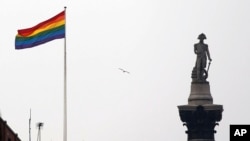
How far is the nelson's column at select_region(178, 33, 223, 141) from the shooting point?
136 meters

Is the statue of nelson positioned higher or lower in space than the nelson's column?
higher

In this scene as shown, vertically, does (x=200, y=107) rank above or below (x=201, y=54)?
below

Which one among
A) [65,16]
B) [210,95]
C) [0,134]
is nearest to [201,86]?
[210,95]

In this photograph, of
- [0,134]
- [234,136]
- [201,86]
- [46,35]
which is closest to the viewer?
[234,136]

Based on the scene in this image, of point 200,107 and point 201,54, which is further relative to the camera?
point 201,54

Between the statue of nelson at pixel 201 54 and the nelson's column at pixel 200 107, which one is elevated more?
the statue of nelson at pixel 201 54

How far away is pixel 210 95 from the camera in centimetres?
13638

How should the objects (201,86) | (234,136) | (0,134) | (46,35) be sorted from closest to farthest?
(234,136)
(46,35)
(0,134)
(201,86)

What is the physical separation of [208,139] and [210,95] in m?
7.21

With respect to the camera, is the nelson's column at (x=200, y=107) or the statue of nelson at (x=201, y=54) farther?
the statue of nelson at (x=201, y=54)

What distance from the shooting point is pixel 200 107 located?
5413 inches

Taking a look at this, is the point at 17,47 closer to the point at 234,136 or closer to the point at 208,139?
the point at 234,136

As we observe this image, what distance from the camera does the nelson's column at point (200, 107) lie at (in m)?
136

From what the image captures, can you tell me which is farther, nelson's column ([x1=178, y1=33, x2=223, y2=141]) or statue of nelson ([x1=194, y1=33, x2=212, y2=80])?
statue of nelson ([x1=194, y1=33, x2=212, y2=80])
